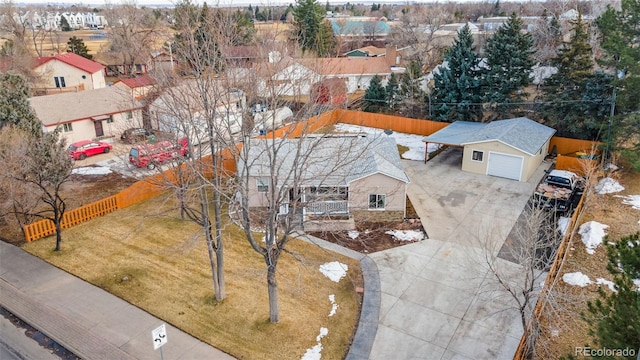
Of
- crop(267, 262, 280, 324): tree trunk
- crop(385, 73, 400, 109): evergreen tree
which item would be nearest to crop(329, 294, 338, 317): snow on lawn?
crop(267, 262, 280, 324): tree trunk

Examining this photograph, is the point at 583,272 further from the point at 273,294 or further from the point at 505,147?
the point at 273,294

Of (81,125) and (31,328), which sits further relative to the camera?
(81,125)

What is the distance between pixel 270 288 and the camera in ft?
42.5

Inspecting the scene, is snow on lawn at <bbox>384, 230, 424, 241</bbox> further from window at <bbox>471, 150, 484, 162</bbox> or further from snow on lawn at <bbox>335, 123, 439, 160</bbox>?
snow on lawn at <bbox>335, 123, 439, 160</bbox>

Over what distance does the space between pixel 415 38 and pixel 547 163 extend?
104ft

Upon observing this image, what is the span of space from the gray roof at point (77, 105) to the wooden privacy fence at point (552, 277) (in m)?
26.3

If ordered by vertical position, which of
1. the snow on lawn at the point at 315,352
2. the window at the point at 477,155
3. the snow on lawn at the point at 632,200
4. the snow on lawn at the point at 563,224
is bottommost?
the snow on lawn at the point at 315,352

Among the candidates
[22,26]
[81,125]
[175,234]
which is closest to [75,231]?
[175,234]

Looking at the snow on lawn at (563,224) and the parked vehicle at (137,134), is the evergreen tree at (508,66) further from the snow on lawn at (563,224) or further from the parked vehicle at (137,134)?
the parked vehicle at (137,134)

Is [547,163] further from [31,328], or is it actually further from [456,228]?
[31,328]

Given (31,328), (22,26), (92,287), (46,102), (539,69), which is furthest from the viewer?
(22,26)

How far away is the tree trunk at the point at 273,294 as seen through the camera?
1269cm

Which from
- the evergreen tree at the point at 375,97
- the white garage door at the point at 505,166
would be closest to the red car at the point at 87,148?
the evergreen tree at the point at 375,97

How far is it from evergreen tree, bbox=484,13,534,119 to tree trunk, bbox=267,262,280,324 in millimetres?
25261
